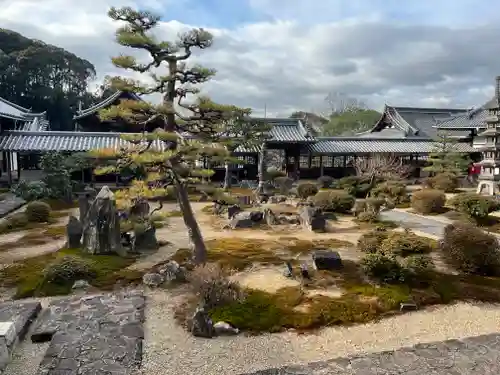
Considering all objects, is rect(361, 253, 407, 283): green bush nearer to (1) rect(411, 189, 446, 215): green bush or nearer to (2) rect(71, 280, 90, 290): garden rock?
(2) rect(71, 280, 90, 290): garden rock

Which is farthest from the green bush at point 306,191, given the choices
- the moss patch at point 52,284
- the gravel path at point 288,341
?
the gravel path at point 288,341

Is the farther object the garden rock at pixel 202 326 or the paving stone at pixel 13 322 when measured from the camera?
the garden rock at pixel 202 326

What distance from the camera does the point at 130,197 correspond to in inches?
384

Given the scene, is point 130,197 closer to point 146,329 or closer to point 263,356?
Answer: point 146,329

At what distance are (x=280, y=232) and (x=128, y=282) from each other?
7.37 meters

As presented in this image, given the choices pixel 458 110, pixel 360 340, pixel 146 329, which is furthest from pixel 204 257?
pixel 458 110

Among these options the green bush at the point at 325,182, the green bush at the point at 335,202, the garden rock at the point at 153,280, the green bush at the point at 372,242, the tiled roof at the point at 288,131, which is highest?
the tiled roof at the point at 288,131

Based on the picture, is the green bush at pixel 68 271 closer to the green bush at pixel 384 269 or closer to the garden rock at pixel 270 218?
the green bush at pixel 384 269

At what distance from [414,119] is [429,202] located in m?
28.5

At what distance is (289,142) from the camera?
32.2m

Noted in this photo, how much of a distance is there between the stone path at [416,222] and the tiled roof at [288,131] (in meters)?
13.6

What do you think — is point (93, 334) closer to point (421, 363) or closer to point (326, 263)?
point (421, 363)

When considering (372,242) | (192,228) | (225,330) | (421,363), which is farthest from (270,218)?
(421,363)

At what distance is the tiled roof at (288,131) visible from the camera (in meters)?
32.3
